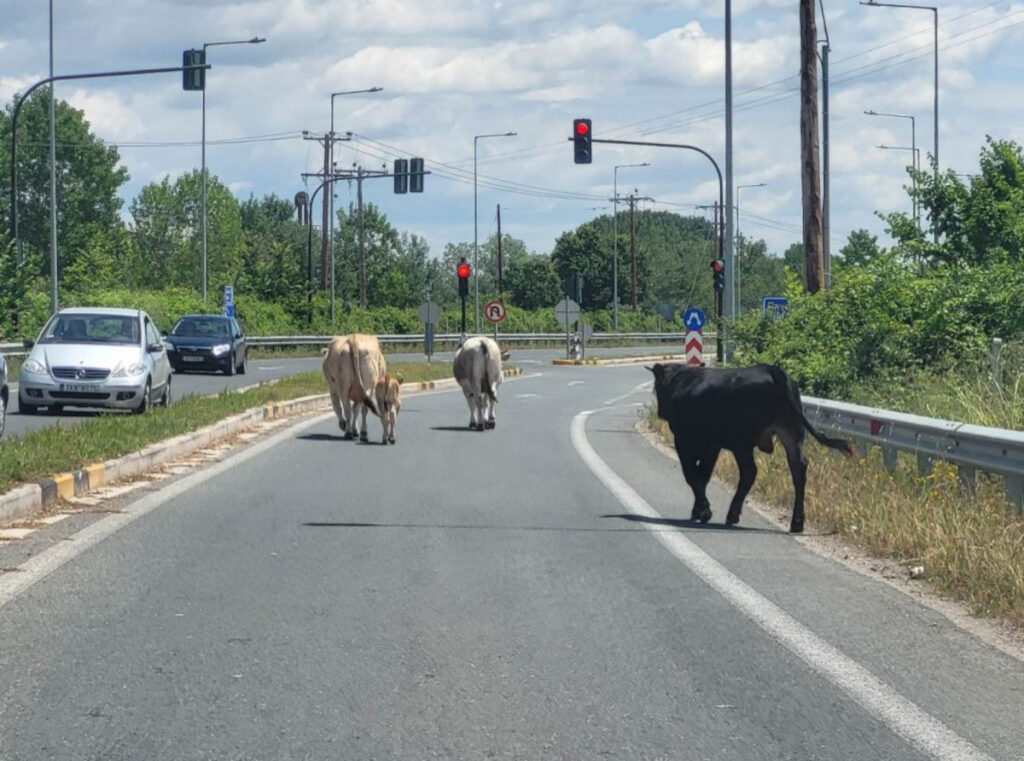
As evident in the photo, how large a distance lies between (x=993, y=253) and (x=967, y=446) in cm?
1409

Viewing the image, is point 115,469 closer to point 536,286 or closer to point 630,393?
point 630,393

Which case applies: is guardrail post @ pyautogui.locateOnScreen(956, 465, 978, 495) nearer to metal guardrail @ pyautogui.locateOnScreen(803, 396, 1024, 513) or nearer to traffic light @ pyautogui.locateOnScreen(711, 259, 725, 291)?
metal guardrail @ pyautogui.locateOnScreen(803, 396, 1024, 513)

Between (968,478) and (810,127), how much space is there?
18.4m

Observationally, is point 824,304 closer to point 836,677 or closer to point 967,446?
point 967,446

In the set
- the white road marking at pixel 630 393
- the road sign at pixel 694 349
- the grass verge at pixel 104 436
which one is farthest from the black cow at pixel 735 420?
the white road marking at pixel 630 393

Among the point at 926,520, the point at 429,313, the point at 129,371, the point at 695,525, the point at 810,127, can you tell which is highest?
the point at 810,127

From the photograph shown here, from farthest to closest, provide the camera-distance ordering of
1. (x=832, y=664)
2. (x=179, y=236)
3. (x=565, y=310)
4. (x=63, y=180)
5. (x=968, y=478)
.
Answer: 1. (x=179, y=236)
2. (x=63, y=180)
3. (x=565, y=310)
4. (x=968, y=478)
5. (x=832, y=664)

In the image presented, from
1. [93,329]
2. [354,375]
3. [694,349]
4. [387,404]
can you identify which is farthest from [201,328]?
[387,404]

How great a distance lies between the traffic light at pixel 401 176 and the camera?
48031 millimetres

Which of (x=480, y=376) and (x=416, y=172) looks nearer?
(x=480, y=376)

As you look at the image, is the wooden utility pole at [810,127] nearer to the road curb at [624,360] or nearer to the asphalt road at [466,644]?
the asphalt road at [466,644]

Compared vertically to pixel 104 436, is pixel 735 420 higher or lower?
higher

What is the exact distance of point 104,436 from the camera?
1778 cm

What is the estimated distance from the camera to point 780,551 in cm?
1141
